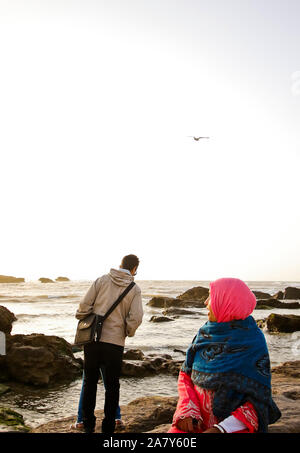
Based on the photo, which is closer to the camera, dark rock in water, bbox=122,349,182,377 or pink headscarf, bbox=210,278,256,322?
pink headscarf, bbox=210,278,256,322

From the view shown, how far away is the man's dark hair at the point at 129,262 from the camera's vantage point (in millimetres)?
4690

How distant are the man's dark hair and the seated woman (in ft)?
7.25

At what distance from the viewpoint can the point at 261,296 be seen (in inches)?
1710

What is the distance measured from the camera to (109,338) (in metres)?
4.29

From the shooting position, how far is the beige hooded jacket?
171 inches

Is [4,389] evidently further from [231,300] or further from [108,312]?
[231,300]

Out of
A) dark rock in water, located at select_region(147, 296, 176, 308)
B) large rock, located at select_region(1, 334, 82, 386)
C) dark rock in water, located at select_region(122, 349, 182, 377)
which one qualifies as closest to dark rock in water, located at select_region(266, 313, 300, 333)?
dark rock in water, located at select_region(122, 349, 182, 377)

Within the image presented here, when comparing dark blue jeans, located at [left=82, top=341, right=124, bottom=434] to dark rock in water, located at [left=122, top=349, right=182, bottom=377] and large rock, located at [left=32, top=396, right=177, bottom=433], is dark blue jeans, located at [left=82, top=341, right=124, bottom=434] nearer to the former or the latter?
large rock, located at [left=32, top=396, right=177, bottom=433]

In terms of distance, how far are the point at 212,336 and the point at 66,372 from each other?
6.90 m
